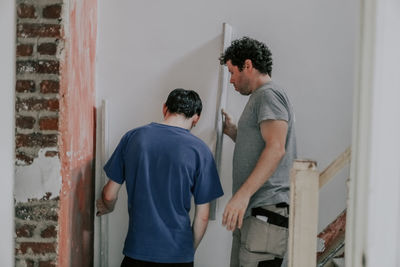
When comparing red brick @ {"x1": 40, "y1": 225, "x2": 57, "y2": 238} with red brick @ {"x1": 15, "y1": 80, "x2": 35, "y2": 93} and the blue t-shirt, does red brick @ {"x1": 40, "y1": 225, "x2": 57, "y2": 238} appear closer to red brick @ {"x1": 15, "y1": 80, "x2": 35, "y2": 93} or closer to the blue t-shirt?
the blue t-shirt

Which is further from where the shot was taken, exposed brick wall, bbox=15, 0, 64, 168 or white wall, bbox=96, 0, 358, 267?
white wall, bbox=96, 0, 358, 267

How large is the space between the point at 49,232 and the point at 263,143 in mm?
1143

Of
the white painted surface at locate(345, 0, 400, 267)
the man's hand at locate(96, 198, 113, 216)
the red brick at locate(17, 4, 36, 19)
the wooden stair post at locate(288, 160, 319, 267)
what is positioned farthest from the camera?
the man's hand at locate(96, 198, 113, 216)

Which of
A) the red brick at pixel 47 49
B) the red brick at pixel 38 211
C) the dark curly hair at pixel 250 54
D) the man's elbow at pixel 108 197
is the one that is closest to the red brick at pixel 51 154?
the red brick at pixel 38 211

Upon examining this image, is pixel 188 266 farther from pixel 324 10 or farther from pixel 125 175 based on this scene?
pixel 324 10

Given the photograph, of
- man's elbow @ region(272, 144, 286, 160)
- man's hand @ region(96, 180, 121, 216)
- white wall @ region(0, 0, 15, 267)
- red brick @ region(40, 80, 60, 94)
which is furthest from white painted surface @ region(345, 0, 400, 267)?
man's hand @ region(96, 180, 121, 216)

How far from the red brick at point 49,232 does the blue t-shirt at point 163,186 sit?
43 centimetres

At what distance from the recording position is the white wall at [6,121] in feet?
3.84

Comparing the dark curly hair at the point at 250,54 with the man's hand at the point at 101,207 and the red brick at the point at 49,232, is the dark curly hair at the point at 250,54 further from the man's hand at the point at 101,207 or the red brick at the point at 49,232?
the red brick at the point at 49,232

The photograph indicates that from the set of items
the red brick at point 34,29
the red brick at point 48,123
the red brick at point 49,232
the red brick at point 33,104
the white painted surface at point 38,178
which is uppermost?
the red brick at point 34,29

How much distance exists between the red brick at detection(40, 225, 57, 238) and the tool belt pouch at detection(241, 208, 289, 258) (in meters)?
0.98

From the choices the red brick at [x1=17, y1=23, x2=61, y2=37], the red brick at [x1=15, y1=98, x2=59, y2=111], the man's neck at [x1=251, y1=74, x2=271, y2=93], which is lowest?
the red brick at [x1=15, y1=98, x2=59, y2=111]

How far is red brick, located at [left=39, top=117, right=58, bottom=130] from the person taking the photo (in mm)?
1859

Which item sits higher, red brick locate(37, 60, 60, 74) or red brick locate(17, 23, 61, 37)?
red brick locate(17, 23, 61, 37)
